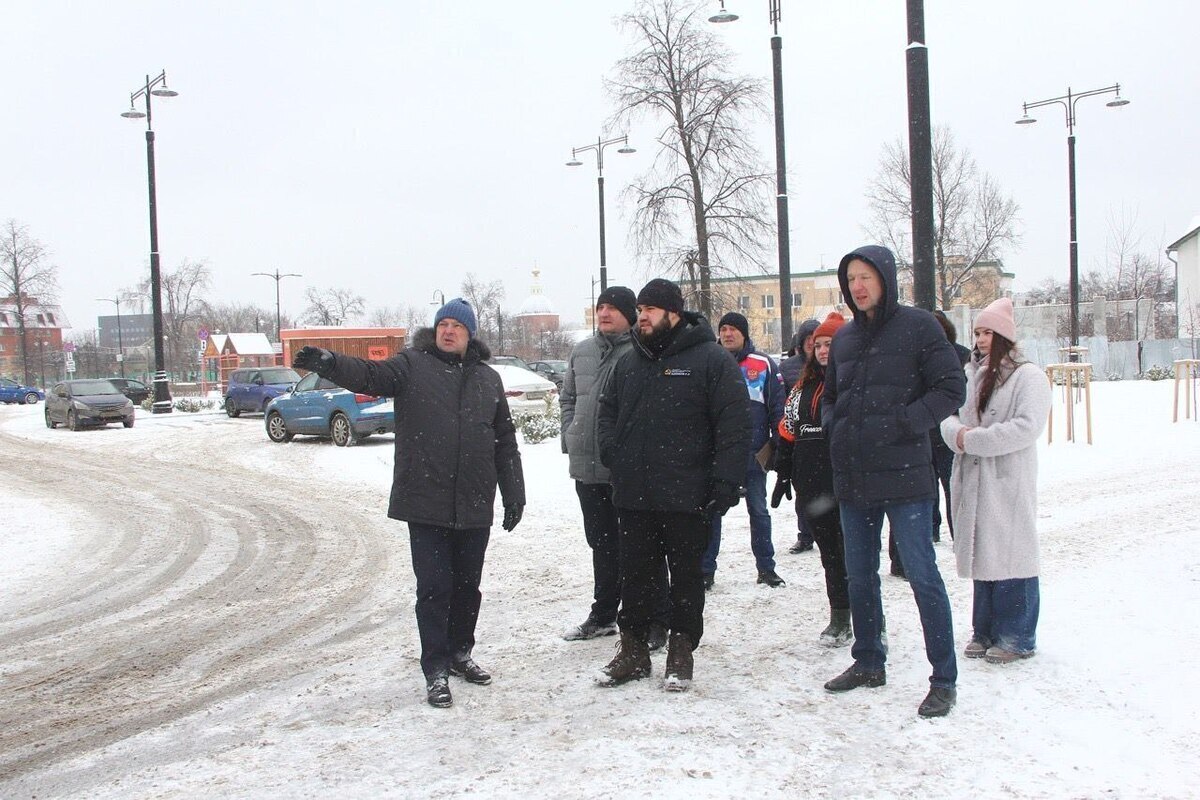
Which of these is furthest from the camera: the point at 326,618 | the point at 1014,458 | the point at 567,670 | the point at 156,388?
the point at 156,388

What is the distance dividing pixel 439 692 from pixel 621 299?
7.36ft

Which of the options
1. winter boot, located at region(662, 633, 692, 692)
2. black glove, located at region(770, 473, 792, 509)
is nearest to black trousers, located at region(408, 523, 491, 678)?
winter boot, located at region(662, 633, 692, 692)

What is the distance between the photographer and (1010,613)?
492 centimetres

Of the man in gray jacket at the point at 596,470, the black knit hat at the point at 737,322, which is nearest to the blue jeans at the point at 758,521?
the black knit hat at the point at 737,322

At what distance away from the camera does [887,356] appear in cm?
436

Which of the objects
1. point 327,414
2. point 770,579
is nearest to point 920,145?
point 770,579

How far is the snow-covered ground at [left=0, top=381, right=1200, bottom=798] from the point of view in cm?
377

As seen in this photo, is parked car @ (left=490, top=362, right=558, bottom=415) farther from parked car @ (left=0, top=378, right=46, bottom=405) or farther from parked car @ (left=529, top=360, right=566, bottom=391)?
parked car @ (left=0, top=378, right=46, bottom=405)

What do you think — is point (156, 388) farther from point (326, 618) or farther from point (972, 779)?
→ point (972, 779)

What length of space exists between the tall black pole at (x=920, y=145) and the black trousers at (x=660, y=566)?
4.82m

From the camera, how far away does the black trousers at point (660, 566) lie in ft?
15.6

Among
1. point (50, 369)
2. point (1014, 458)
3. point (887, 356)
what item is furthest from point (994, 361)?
point (50, 369)

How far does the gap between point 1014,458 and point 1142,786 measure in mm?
1696

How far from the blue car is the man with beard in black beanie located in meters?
12.6
